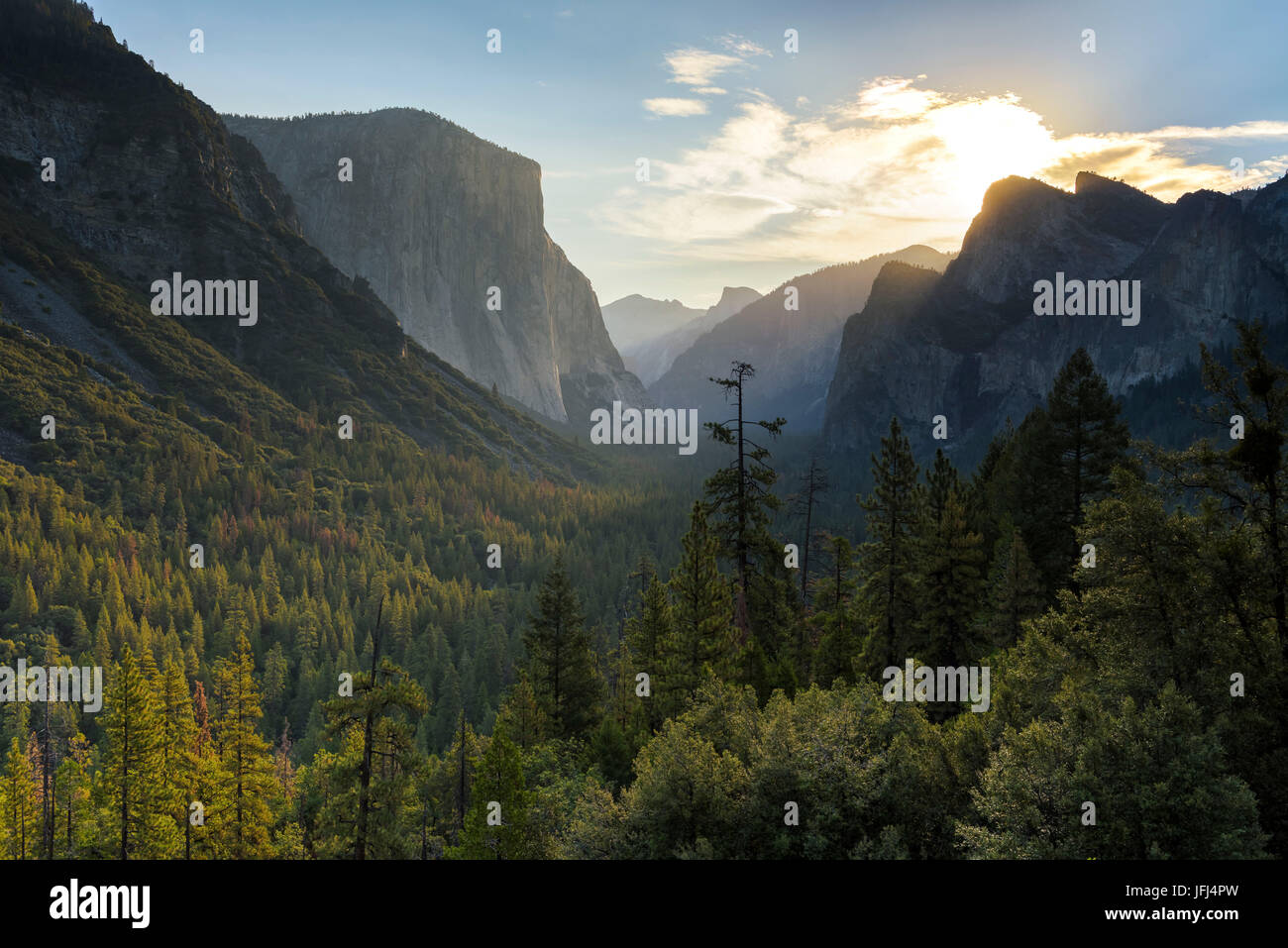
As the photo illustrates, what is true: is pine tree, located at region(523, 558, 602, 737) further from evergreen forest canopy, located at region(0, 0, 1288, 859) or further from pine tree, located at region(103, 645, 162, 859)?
pine tree, located at region(103, 645, 162, 859)

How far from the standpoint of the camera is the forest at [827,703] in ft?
41.6

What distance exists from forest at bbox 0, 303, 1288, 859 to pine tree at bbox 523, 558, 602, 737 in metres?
0.12

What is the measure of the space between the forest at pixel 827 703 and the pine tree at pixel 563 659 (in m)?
0.12

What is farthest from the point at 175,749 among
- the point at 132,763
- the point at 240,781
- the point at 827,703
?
the point at 827,703

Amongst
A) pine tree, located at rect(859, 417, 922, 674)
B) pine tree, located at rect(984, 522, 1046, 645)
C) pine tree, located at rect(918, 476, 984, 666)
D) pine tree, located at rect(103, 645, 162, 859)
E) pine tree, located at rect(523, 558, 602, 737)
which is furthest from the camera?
pine tree, located at rect(523, 558, 602, 737)

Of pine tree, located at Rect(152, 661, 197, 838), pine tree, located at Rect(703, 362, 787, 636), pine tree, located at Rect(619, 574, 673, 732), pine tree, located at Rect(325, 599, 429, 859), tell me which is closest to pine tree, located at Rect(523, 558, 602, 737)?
pine tree, located at Rect(619, 574, 673, 732)

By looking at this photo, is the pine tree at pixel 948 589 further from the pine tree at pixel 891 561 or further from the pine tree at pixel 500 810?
the pine tree at pixel 500 810

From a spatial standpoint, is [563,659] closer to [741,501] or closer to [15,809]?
[741,501]

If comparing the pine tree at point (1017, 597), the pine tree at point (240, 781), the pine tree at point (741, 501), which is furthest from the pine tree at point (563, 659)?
the pine tree at point (1017, 597)

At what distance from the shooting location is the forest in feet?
41.6

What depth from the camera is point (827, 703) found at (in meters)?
17.9

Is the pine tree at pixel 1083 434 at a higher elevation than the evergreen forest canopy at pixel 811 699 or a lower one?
higher

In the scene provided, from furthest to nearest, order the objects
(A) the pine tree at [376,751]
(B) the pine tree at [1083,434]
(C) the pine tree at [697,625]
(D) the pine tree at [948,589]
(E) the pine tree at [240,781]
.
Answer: (E) the pine tree at [240,781] → (B) the pine tree at [1083,434] → (C) the pine tree at [697,625] → (D) the pine tree at [948,589] → (A) the pine tree at [376,751]

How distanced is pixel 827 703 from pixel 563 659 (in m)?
19.7
